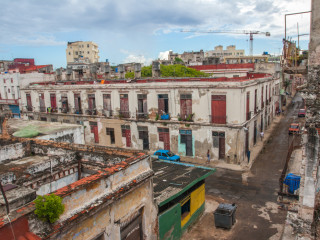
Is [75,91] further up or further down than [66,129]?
further up

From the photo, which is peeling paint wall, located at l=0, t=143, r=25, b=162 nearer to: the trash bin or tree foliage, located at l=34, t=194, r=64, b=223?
tree foliage, located at l=34, t=194, r=64, b=223

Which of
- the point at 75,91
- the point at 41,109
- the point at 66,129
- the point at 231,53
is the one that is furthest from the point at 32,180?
the point at 231,53

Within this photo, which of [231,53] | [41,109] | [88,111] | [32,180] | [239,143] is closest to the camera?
[32,180]

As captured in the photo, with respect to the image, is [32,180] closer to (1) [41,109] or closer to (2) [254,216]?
(2) [254,216]

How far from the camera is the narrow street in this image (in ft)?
41.8

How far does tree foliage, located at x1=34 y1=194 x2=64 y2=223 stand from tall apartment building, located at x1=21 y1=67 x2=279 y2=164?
17665 millimetres

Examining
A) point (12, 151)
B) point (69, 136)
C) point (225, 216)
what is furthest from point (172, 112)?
point (12, 151)

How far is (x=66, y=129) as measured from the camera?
16.3m

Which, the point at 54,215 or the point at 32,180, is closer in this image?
the point at 54,215

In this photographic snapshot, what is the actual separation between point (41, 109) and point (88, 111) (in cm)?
809

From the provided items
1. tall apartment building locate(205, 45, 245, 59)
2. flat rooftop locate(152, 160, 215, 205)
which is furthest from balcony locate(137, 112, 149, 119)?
tall apartment building locate(205, 45, 245, 59)

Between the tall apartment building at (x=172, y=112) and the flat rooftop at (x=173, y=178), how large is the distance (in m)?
8.18

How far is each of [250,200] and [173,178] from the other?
5.82 metres

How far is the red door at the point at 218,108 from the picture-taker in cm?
Result: 2195
